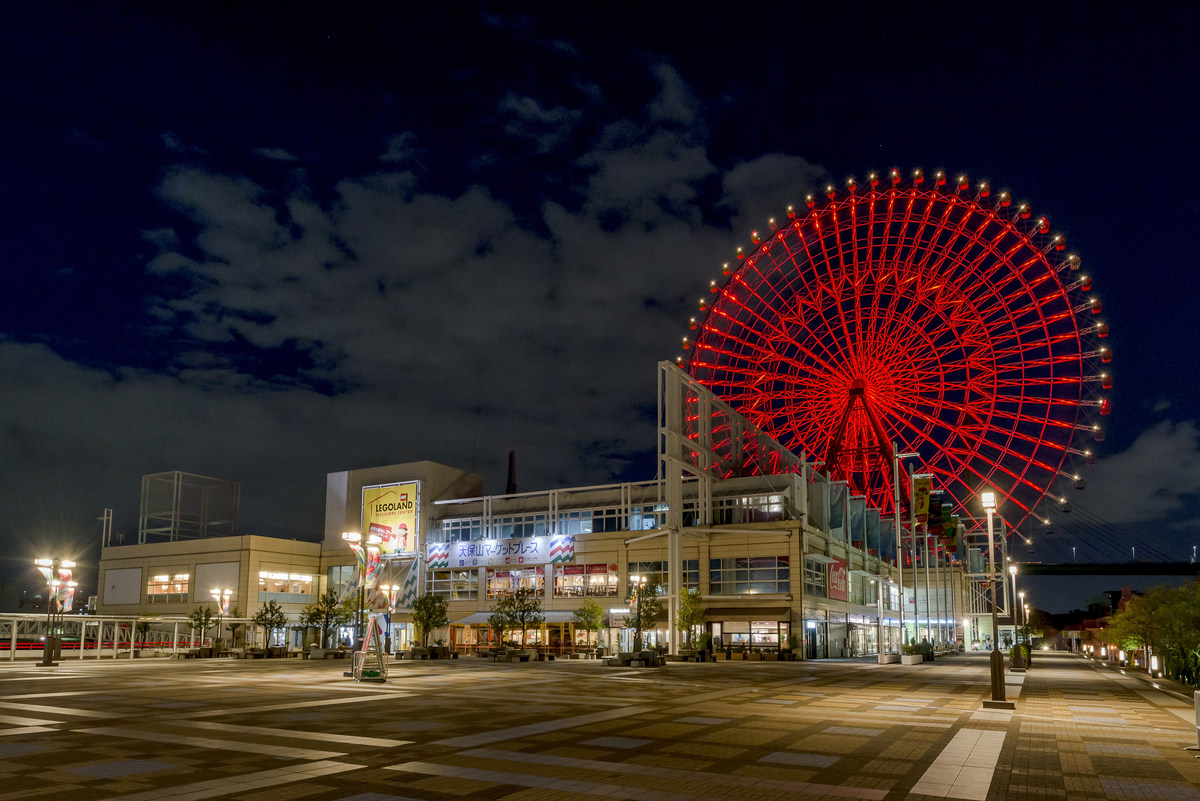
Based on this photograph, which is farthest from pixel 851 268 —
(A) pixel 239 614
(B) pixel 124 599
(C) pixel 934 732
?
(B) pixel 124 599

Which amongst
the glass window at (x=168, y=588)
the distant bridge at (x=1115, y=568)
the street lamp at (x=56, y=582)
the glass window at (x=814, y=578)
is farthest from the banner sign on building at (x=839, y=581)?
the distant bridge at (x=1115, y=568)

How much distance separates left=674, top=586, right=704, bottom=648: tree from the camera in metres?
59.1

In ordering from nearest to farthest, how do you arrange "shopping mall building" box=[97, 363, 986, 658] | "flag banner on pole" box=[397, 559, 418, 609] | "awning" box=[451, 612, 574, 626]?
"shopping mall building" box=[97, 363, 986, 658], "awning" box=[451, 612, 574, 626], "flag banner on pole" box=[397, 559, 418, 609]

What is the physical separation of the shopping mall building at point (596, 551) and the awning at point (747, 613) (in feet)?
0.35

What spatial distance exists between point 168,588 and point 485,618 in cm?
3595

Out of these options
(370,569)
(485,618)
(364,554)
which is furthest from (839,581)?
(364,554)

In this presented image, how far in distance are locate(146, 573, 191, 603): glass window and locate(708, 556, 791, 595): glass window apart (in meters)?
53.0

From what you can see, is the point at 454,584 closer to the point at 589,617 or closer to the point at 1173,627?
the point at 589,617

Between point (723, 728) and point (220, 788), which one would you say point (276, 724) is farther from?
point (723, 728)

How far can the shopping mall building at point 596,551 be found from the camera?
64250mm

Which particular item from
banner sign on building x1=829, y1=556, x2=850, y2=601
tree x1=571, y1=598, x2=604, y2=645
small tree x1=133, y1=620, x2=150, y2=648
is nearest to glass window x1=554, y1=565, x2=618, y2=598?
tree x1=571, y1=598, x2=604, y2=645

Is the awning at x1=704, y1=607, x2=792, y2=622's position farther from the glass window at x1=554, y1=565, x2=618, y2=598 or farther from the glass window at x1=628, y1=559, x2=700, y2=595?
the glass window at x1=554, y1=565, x2=618, y2=598

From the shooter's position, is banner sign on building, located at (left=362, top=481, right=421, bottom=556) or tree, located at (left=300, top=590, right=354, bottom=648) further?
banner sign on building, located at (left=362, top=481, right=421, bottom=556)

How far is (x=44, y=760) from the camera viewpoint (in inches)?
534
